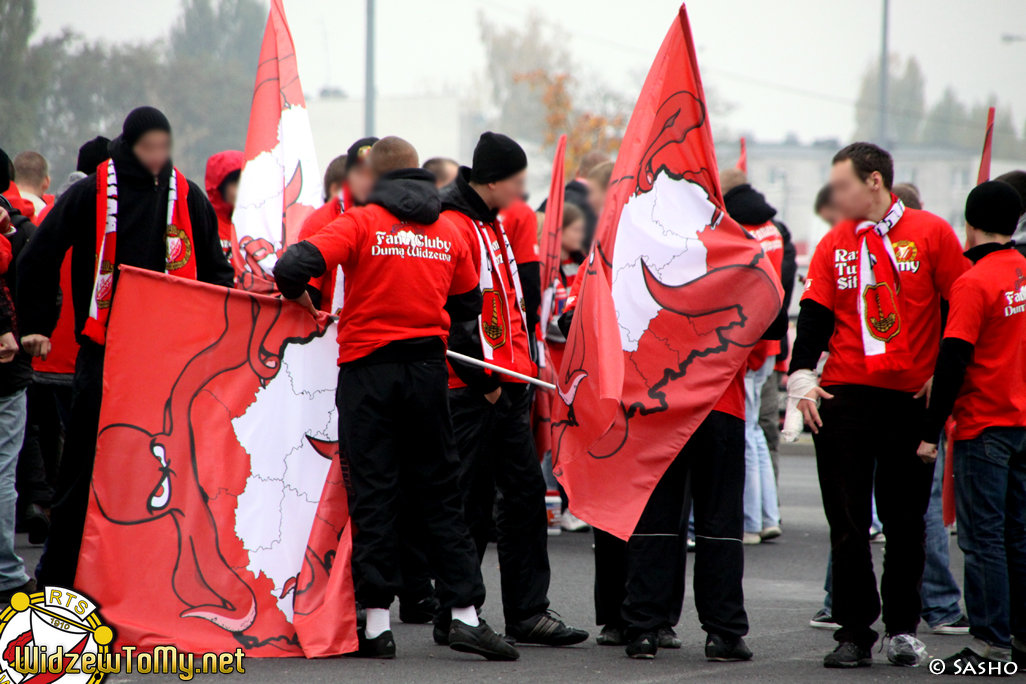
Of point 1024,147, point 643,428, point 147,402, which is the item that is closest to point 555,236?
point 643,428

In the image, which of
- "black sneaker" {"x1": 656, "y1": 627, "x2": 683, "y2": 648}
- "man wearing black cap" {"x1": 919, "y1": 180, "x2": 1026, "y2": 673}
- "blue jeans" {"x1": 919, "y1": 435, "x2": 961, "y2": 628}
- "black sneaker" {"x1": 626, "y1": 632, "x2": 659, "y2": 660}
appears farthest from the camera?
"blue jeans" {"x1": 919, "y1": 435, "x2": 961, "y2": 628}

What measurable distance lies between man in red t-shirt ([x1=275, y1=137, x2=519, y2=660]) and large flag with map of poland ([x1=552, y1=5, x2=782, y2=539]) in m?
0.64

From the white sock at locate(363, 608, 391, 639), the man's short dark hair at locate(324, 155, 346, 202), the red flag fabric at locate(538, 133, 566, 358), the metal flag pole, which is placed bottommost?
the white sock at locate(363, 608, 391, 639)

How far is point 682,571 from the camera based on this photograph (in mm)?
4961

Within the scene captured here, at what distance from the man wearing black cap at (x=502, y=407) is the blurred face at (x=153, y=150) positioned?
1290 mm

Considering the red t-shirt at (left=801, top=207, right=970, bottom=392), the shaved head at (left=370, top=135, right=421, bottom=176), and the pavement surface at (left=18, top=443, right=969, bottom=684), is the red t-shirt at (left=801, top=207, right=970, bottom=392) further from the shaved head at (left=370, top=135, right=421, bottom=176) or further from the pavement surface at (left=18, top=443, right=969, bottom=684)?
the shaved head at (left=370, top=135, right=421, bottom=176)

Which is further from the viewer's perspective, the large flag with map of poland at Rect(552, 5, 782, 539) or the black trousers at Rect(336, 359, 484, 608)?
the large flag with map of poland at Rect(552, 5, 782, 539)

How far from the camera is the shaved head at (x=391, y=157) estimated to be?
484 centimetres

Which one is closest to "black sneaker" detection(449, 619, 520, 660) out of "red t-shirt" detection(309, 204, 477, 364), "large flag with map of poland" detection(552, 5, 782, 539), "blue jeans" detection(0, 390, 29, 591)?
"large flag with map of poland" detection(552, 5, 782, 539)

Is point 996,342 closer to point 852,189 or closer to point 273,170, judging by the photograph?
point 852,189

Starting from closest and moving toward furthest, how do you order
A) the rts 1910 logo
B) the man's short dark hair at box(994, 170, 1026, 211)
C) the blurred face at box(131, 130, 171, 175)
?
1. the rts 1910 logo
2. the blurred face at box(131, 130, 171, 175)
3. the man's short dark hair at box(994, 170, 1026, 211)

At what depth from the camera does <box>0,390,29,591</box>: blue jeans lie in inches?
209

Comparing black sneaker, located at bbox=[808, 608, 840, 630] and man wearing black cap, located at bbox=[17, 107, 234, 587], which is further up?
man wearing black cap, located at bbox=[17, 107, 234, 587]

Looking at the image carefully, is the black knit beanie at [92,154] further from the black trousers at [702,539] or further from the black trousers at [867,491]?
the black trousers at [867,491]
